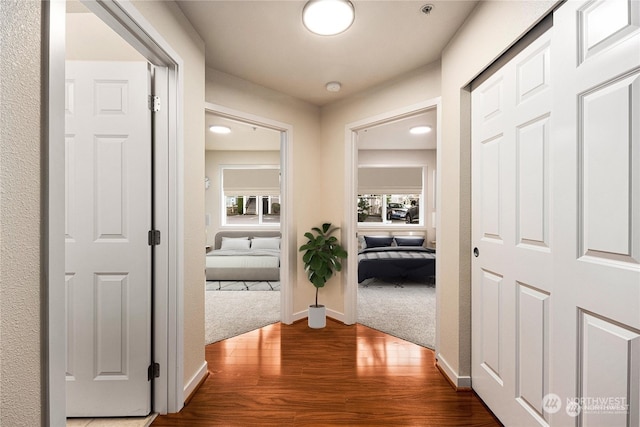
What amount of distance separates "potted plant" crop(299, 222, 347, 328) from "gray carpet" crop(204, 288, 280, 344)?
0.53m

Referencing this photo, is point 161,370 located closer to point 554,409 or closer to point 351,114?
point 554,409

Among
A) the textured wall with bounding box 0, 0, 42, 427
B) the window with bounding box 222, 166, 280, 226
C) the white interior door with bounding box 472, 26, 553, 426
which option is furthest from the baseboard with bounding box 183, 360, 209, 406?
the window with bounding box 222, 166, 280, 226

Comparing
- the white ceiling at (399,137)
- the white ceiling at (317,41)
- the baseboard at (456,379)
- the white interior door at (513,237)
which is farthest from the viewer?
the white ceiling at (399,137)

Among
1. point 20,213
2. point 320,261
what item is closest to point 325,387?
point 320,261

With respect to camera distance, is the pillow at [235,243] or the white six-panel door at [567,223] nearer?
the white six-panel door at [567,223]

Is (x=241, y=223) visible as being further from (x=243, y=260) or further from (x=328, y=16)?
(x=328, y=16)

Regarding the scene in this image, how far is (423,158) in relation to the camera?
21.0ft

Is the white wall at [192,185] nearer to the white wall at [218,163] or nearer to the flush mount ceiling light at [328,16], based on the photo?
the flush mount ceiling light at [328,16]

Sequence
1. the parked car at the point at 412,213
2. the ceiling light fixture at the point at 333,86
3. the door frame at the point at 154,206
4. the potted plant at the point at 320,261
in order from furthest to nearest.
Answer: the parked car at the point at 412,213, the potted plant at the point at 320,261, the ceiling light fixture at the point at 333,86, the door frame at the point at 154,206

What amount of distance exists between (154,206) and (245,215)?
5.10 meters

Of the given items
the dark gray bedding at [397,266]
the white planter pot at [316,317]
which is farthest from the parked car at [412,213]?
the white planter pot at [316,317]

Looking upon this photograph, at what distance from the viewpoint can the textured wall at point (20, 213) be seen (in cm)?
80

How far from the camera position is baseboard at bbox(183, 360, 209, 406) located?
1970mm

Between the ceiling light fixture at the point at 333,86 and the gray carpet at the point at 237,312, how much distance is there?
2566 mm
